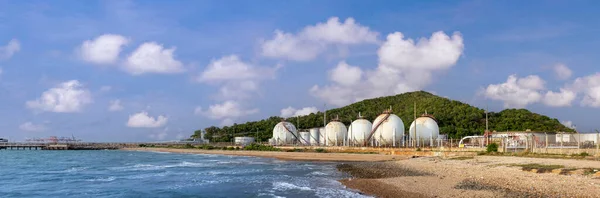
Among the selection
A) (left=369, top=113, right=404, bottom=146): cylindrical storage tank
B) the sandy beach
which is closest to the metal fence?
(left=369, top=113, right=404, bottom=146): cylindrical storage tank

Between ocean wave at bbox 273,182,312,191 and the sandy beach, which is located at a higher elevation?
the sandy beach

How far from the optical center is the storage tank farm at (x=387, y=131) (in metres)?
89.1

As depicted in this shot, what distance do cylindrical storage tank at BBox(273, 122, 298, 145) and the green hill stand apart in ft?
73.4

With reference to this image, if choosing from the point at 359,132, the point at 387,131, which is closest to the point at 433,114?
the point at 359,132

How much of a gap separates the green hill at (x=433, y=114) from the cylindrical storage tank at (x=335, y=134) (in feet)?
72.0

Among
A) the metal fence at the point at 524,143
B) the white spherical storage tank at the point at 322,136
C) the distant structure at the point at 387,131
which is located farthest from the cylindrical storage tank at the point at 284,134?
the distant structure at the point at 387,131

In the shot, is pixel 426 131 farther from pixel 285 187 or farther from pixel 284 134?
pixel 285 187

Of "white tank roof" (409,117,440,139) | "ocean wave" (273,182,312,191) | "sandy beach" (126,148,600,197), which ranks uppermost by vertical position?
"white tank roof" (409,117,440,139)

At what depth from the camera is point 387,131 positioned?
89500mm

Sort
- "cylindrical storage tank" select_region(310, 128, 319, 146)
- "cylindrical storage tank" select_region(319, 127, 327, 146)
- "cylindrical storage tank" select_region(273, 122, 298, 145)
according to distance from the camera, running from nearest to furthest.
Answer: "cylindrical storage tank" select_region(319, 127, 327, 146)
"cylindrical storage tank" select_region(310, 128, 319, 146)
"cylindrical storage tank" select_region(273, 122, 298, 145)

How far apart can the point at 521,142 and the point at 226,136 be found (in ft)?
345

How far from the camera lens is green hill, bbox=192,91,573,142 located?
4200 inches

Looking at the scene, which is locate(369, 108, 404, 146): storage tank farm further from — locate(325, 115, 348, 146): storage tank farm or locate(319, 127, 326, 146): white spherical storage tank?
locate(319, 127, 326, 146): white spherical storage tank

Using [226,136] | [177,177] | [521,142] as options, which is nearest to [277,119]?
[226,136]
